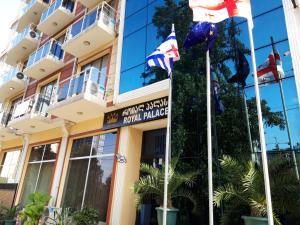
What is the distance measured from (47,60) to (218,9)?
37.7 ft

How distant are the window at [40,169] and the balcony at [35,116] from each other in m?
1.08

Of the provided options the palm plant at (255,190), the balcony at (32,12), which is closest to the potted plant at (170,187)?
the palm plant at (255,190)

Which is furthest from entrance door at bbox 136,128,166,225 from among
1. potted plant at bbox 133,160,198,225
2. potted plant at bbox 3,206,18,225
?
potted plant at bbox 3,206,18,225

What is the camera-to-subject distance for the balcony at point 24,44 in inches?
762

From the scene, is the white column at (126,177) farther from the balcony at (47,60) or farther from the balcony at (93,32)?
the balcony at (47,60)

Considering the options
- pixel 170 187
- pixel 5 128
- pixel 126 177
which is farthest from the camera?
pixel 5 128

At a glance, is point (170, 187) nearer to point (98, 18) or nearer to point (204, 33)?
point (204, 33)

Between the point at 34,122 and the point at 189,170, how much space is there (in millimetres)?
9659

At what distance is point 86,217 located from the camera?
28.0 ft

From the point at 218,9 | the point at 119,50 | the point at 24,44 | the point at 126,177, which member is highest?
the point at 24,44

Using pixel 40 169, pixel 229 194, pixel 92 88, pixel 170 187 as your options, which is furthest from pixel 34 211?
pixel 229 194

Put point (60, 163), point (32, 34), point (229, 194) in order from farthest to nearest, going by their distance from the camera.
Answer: point (32, 34) → point (60, 163) → point (229, 194)

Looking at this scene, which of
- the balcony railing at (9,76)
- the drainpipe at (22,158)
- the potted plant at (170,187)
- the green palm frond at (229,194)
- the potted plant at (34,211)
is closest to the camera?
the green palm frond at (229,194)

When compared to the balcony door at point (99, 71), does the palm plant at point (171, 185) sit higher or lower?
lower
